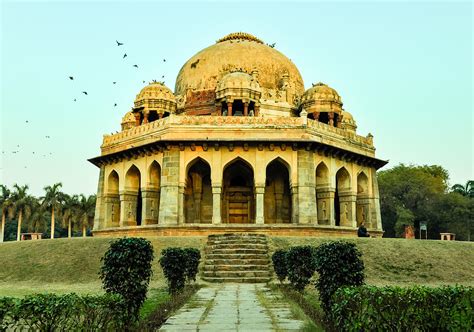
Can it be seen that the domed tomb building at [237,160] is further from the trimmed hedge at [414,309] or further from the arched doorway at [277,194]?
the trimmed hedge at [414,309]

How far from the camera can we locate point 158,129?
77.1ft

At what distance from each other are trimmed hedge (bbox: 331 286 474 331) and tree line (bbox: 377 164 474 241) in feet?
119

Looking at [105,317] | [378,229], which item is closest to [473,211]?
[378,229]

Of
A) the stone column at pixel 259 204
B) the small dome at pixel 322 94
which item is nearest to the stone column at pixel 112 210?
the stone column at pixel 259 204

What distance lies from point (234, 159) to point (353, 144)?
6965mm

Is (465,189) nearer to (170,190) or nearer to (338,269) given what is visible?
(170,190)

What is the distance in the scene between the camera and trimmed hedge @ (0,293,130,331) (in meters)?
4.28

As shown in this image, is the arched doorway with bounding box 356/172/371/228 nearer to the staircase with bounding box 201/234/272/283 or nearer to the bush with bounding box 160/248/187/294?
the staircase with bounding box 201/234/272/283

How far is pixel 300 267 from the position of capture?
10953 mm

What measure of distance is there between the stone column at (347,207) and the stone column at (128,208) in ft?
36.2

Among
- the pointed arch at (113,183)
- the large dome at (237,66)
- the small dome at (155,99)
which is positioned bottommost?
the pointed arch at (113,183)

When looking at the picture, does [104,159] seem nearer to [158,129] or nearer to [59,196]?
[158,129]

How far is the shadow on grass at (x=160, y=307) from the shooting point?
6.70 meters

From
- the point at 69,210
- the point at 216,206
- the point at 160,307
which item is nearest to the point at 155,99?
the point at 216,206
